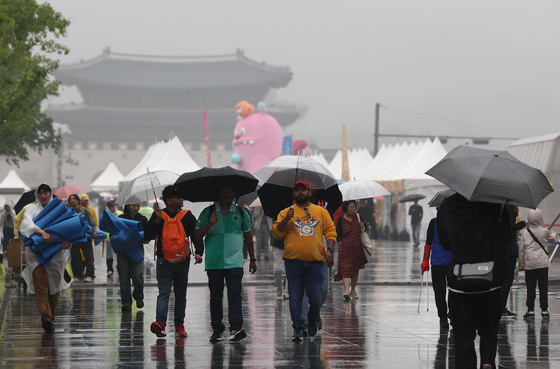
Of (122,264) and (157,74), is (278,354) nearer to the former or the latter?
(122,264)

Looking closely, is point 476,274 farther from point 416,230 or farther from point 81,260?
point 416,230

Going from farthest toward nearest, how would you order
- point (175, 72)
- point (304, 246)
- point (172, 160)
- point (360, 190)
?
point (175, 72)
point (172, 160)
point (360, 190)
point (304, 246)

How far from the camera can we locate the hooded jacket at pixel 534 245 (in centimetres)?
879

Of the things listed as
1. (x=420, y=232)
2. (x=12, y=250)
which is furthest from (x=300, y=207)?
(x=420, y=232)

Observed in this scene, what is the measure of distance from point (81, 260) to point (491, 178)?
9094 millimetres

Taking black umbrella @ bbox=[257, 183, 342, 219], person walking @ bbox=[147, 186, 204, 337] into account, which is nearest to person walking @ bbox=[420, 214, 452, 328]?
black umbrella @ bbox=[257, 183, 342, 219]

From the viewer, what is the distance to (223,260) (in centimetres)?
690

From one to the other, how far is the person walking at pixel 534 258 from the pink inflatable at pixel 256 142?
26164mm

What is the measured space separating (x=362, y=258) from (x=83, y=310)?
3.90 m

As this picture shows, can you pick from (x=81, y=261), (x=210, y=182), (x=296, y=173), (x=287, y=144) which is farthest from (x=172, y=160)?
(x=210, y=182)

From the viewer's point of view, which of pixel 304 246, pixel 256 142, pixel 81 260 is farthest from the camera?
pixel 256 142

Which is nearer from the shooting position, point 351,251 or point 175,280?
point 175,280

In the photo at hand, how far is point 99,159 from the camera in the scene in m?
64.6

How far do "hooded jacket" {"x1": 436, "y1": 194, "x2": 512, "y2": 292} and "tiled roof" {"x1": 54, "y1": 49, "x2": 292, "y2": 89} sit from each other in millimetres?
70446
